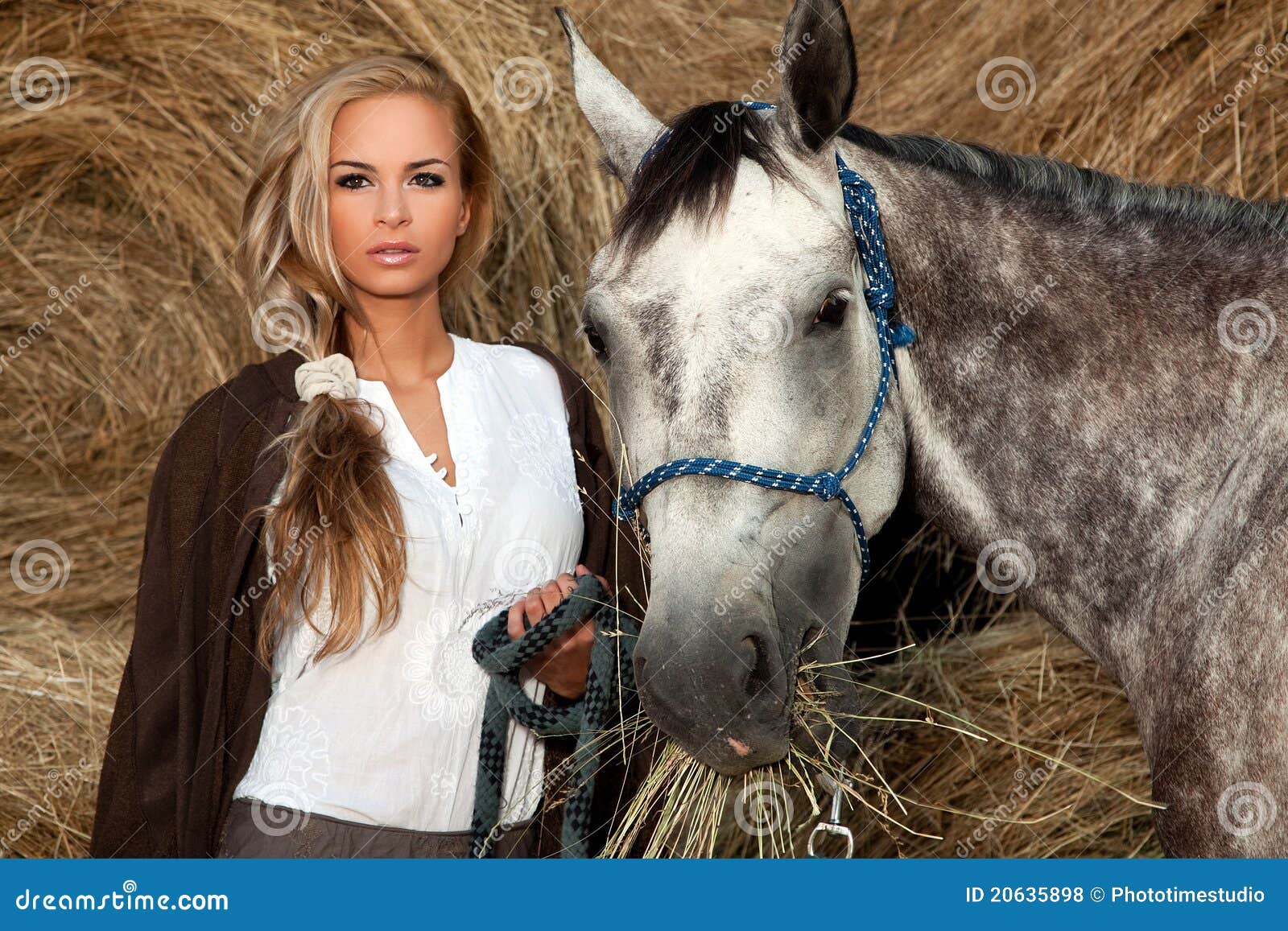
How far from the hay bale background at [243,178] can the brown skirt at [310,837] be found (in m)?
1.18

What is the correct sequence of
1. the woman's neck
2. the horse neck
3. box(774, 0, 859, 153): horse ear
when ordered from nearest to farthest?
box(774, 0, 859, 153): horse ear, the horse neck, the woman's neck

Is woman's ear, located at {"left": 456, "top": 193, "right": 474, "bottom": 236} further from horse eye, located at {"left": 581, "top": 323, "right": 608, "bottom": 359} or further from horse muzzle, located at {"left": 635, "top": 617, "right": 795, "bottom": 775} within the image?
horse muzzle, located at {"left": 635, "top": 617, "right": 795, "bottom": 775}

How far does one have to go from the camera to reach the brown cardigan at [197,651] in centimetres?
199

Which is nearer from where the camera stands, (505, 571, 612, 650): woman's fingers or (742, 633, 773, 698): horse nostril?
(742, 633, 773, 698): horse nostril

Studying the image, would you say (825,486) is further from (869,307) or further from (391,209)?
(391,209)

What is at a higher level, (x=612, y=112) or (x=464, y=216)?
(x=612, y=112)

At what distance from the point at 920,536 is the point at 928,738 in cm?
60

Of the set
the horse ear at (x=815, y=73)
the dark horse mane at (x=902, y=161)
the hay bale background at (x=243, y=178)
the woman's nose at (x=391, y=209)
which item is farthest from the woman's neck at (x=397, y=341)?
the hay bale background at (x=243, y=178)

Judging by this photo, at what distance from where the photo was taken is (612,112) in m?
2.23

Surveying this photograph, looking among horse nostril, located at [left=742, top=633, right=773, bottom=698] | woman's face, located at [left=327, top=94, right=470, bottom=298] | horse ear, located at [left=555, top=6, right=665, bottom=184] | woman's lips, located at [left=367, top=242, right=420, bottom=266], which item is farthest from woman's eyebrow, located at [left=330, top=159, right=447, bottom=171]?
horse nostril, located at [left=742, top=633, right=773, bottom=698]

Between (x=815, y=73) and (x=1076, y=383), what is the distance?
69 centimetres

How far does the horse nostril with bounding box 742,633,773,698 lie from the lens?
5.68 feet

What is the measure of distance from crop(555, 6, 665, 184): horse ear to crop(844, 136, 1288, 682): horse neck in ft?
1.34

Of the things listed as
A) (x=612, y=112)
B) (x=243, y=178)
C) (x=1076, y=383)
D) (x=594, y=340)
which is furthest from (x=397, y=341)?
(x=243, y=178)
